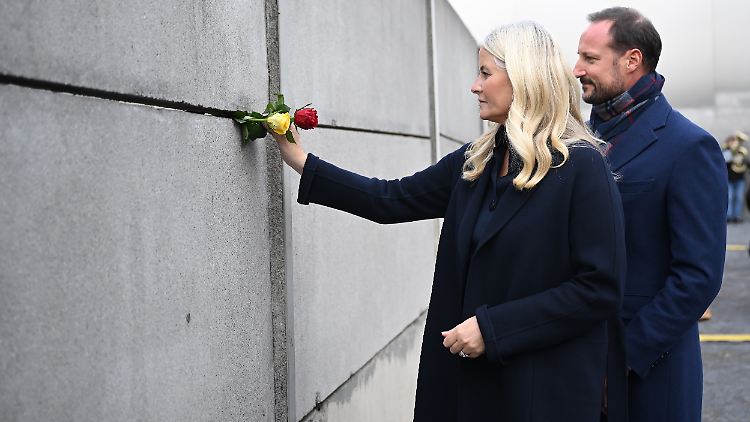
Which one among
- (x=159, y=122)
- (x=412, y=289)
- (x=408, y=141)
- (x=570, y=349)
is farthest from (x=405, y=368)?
(x=159, y=122)

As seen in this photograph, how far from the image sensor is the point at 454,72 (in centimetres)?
697

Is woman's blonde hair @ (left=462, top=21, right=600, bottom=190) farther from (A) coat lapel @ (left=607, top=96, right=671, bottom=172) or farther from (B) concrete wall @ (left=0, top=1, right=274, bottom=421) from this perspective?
(B) concrete wall @ (left=0, top=1, right=274, bottom=421)

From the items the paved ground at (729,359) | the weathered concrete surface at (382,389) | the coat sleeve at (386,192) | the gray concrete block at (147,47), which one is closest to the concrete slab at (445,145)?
the weathered concrete surface at (382,389)

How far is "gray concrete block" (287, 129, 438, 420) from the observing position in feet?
9.75

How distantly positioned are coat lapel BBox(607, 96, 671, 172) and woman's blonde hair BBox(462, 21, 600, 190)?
0.40m

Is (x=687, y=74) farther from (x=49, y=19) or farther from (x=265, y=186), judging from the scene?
(x=49, y=19)

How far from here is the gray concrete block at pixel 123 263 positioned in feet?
4.81

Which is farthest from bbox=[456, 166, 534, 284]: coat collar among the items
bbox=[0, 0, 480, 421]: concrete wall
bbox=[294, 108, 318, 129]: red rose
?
bbox=[0, 0, 480, 421]: concrete wall

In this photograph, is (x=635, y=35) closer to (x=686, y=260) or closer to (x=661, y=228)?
(x=661, y=228)

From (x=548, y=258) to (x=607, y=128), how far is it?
2.45 ft

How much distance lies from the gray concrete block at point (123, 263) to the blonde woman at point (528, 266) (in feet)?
1.74

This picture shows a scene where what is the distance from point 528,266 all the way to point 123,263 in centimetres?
103

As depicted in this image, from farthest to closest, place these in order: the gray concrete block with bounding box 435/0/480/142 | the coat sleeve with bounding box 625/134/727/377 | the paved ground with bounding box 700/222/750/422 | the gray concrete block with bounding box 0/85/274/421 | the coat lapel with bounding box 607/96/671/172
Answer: the gray concrete block with bounding box 435/0/480/142 → the paved ground with bounding box 700/222/750/422 → the coat lapel with bounding box 607/96/671/172 → the coat sleeve with bounding box 625/134/727/377 → the gray concrete block with bounding box 0/85/274/421

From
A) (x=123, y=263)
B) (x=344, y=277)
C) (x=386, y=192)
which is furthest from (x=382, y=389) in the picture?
(x=123, y=263)
